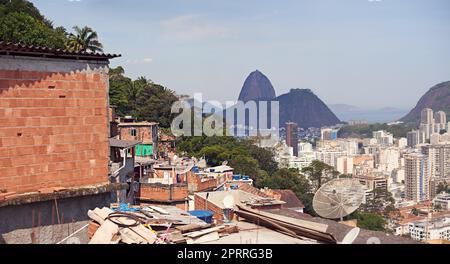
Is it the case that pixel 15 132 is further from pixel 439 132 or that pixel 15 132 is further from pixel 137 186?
pixel 439 132

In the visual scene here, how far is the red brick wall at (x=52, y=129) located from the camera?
14.0ft

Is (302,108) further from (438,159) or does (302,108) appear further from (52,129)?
(52,129)

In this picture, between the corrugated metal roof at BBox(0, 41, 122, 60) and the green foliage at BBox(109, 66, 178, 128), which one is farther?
the green foliage at BBox(109, 66, 178, 128)

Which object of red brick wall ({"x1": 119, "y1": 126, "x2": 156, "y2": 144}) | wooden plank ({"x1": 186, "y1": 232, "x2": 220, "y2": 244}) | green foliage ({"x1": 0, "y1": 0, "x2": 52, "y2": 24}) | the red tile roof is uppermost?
green foliage ({"x1": 0, "y1": 0, "x2": 52, "y2": 24})

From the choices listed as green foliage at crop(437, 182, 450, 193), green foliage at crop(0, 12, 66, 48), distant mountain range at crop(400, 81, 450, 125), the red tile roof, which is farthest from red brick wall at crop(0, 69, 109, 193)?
distant mountain range at crop(400, 81, 450, 125)

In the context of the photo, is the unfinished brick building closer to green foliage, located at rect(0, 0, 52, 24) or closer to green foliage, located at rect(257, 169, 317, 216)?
green foliage, located at rect(0, 0, 52, 24)

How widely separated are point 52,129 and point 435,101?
273 ft

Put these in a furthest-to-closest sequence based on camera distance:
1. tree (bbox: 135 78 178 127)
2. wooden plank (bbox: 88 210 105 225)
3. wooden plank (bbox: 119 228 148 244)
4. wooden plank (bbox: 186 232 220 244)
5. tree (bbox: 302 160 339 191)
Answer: tree (bbox: 302 160 339 191), tree (bbox: 135 78 178 127), wooden plank (bbox: 88 210 105 225), wooden plank (bbox: 186 232 220 244), wooden plank (bbox: 119 228 148 244)

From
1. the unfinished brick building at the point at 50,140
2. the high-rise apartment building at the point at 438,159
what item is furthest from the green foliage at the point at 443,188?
the unfinished brick building at the point at 50,140

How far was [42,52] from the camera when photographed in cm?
451

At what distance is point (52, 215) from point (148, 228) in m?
1.06

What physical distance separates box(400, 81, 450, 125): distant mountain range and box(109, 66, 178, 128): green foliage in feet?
163

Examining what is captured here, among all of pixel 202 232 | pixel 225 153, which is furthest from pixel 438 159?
pixel 202 232

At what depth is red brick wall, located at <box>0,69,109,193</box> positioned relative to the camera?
4281mm
